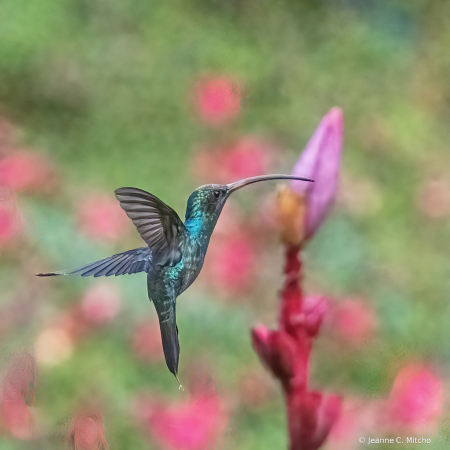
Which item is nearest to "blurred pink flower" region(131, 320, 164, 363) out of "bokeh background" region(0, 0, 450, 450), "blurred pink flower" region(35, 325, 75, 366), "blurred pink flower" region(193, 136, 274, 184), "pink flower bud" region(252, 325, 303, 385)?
"bokeh background" region(0, 0, 450, 450)

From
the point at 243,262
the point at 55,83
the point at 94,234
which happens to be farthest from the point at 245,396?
the point at 55,83

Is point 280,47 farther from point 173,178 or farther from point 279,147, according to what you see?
point 173,178

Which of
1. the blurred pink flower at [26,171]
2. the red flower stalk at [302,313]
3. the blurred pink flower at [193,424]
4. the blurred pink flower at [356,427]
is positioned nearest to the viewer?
the red flower stalk at [302,313]

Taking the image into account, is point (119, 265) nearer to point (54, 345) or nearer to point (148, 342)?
point (148, 342)

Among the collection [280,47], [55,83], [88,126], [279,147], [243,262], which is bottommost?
[243,262]

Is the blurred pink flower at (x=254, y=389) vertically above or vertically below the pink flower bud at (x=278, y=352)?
above

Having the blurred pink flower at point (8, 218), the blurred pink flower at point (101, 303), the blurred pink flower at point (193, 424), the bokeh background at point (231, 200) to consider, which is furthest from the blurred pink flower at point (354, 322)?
the blurred pink flower at point (8, 218)

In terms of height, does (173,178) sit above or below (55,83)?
below

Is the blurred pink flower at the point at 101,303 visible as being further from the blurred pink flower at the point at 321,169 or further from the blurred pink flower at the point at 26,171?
the blurred pink flower at the point at 321,169

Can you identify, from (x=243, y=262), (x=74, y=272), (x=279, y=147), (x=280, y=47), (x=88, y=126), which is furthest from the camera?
(x=280, y=47)
